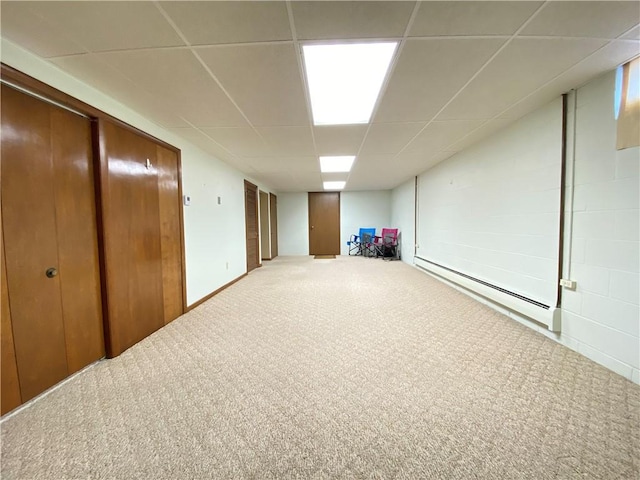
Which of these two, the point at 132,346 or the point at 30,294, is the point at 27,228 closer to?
the point at 30,294

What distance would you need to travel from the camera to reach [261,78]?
171 centimetres

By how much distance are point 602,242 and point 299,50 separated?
2.63m

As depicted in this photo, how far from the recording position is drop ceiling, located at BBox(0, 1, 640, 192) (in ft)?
3.89

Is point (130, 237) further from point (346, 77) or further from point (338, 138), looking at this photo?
point (338, 138)

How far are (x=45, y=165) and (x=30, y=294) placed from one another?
85 centimetres

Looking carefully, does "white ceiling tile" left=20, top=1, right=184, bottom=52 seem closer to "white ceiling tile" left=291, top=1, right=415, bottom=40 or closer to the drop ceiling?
the drop ceiling

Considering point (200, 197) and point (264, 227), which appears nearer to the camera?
point (200, 197)

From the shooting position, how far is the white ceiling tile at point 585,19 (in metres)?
1.17

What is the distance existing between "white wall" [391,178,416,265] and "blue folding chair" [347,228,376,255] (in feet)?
2.77

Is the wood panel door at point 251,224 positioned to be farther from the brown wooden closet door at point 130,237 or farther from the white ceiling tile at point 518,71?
the white ceiling tile at point 518,71

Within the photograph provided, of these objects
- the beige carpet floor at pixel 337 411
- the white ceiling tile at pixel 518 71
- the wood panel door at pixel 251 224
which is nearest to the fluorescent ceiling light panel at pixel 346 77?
the white ceiling tile at pixel 518 71

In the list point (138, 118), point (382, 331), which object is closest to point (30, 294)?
point (138, 118)

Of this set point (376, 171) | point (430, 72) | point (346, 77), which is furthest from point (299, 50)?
point (376, 171)

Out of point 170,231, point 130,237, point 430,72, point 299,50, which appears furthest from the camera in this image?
point 170,231
